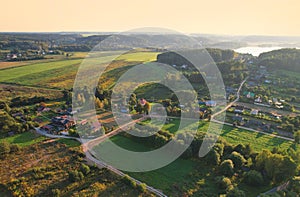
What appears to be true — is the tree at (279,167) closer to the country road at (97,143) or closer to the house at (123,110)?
the country road at (97,143)

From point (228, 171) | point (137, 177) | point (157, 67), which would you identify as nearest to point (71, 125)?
point (137, 177)

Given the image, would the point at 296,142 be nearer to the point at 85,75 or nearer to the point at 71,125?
the point at 71,125

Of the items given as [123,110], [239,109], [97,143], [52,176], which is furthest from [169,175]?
[239,109]

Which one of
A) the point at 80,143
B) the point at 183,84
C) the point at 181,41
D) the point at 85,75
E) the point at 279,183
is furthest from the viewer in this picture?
the point at 181,41

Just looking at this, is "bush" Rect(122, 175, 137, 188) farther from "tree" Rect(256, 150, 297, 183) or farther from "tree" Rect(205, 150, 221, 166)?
"tree" Rect(256, 150, 297, 183)

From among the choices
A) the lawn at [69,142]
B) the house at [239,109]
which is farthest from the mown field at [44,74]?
the house at [239,109]

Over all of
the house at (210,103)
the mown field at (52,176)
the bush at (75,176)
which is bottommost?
the mown field at (52,176)
